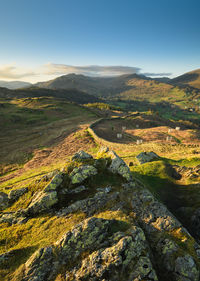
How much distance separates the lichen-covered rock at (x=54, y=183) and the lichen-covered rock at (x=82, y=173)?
1.00 m

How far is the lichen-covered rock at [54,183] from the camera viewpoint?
42.1 feet

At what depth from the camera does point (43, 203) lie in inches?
469

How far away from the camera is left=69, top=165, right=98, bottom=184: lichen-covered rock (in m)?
13.8

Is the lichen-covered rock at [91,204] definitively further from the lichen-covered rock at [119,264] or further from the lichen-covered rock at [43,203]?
the lichen-covered rock at [119,264]

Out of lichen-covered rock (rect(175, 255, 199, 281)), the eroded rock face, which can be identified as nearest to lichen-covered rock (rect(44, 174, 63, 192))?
the eroded rock face

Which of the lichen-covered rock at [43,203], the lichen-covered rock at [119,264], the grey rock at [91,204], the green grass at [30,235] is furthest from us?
the lichen-covered rock at [43,203]

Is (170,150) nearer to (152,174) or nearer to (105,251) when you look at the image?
(152,174)

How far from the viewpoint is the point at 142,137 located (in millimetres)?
68312

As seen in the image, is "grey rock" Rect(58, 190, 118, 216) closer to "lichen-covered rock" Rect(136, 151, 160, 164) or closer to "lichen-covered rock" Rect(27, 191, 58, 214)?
"lichen-covered rock" Rect(27, 191, 58, 214)

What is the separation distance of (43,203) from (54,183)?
5.96 feet

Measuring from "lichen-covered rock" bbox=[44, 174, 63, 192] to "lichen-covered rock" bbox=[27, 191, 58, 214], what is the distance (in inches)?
21.1

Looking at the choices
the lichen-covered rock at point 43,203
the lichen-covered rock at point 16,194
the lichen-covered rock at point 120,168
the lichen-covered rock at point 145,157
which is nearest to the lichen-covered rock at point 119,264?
the lichen-covered rock at point 43,203

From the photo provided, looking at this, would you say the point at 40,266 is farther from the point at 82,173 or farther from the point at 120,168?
the point at 120,168

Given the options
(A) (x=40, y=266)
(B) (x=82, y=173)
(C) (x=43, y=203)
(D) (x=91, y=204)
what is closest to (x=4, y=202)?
(C) (x=43, y=203)
